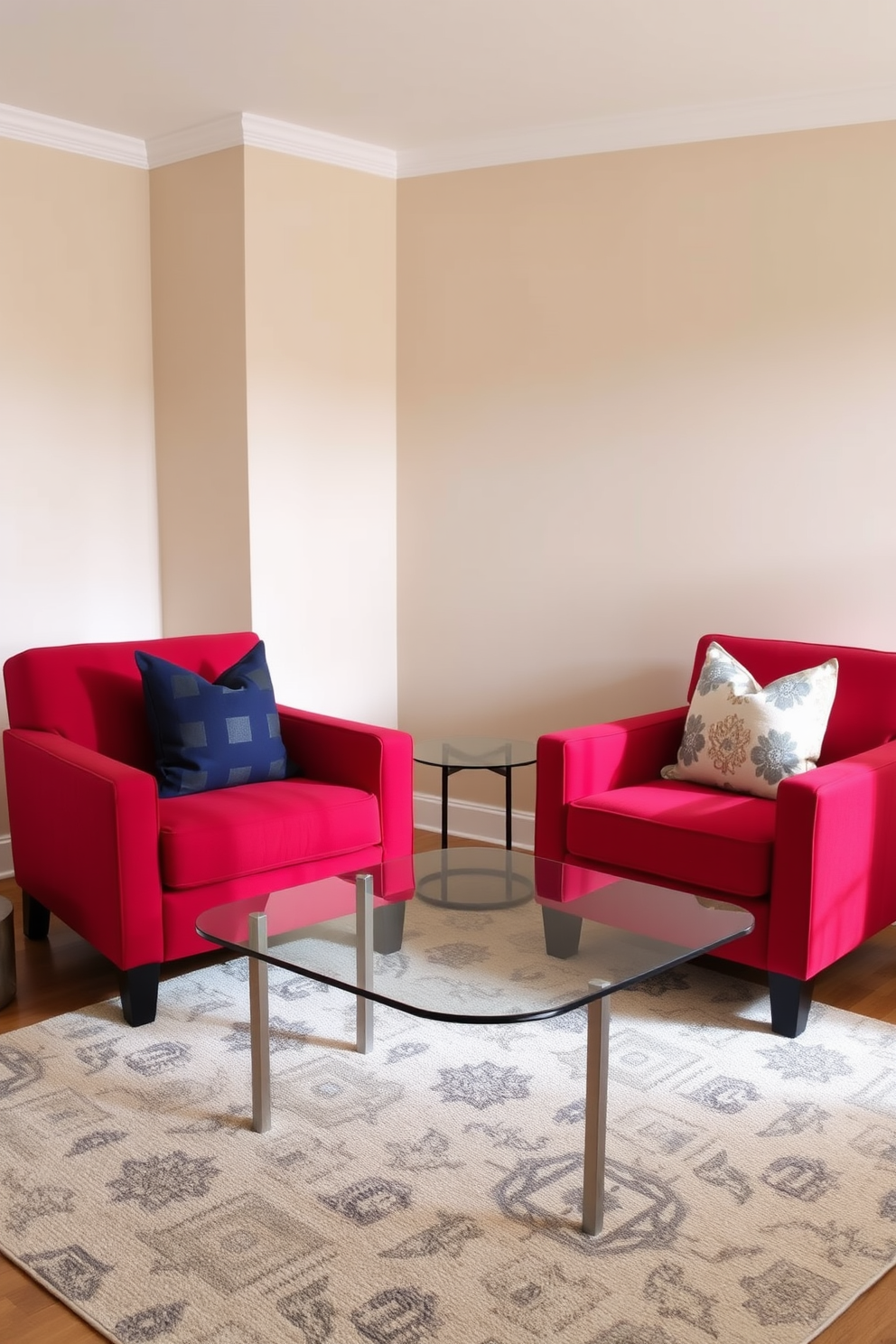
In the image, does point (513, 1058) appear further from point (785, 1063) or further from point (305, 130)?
point (305, 130)

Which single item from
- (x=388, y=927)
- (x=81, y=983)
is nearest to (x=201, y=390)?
(x=81, y=983)

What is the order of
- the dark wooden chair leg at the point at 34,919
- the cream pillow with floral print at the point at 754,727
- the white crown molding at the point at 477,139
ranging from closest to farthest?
the cream pillow with floral print at the point at 754,727
the dark wooden chair leg at the point at 34,919
the white crown molding at the point at 477,139

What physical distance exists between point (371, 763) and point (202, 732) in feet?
1.70

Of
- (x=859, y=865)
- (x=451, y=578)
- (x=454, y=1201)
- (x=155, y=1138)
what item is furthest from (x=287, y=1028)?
(x=451, y=578)

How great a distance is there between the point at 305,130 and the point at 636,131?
1.23 m

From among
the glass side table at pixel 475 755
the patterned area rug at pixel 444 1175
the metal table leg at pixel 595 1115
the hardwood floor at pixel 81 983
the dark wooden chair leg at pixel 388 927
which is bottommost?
the hardwood floor at pixel 81 983

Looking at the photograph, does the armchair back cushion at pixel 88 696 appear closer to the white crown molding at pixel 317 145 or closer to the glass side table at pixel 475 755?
the glass side table at pixel 475 755

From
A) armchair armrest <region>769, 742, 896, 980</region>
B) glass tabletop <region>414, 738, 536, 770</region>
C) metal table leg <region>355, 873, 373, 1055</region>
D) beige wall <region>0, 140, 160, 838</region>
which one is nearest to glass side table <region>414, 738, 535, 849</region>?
glass tabletop <region>414, 738, 536, 770</region>

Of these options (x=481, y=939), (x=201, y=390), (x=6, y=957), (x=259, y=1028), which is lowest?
(x=6, y=957)

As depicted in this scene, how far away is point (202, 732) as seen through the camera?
3615mm

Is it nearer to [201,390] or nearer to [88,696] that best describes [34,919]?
[88,696]

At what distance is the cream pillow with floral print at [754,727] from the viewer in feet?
11.6

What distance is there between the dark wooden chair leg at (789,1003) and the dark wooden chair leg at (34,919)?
7.33ft

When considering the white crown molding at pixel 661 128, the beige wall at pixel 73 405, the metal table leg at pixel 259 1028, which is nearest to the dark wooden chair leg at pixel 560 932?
the metal table leg at pixel 259 1028
